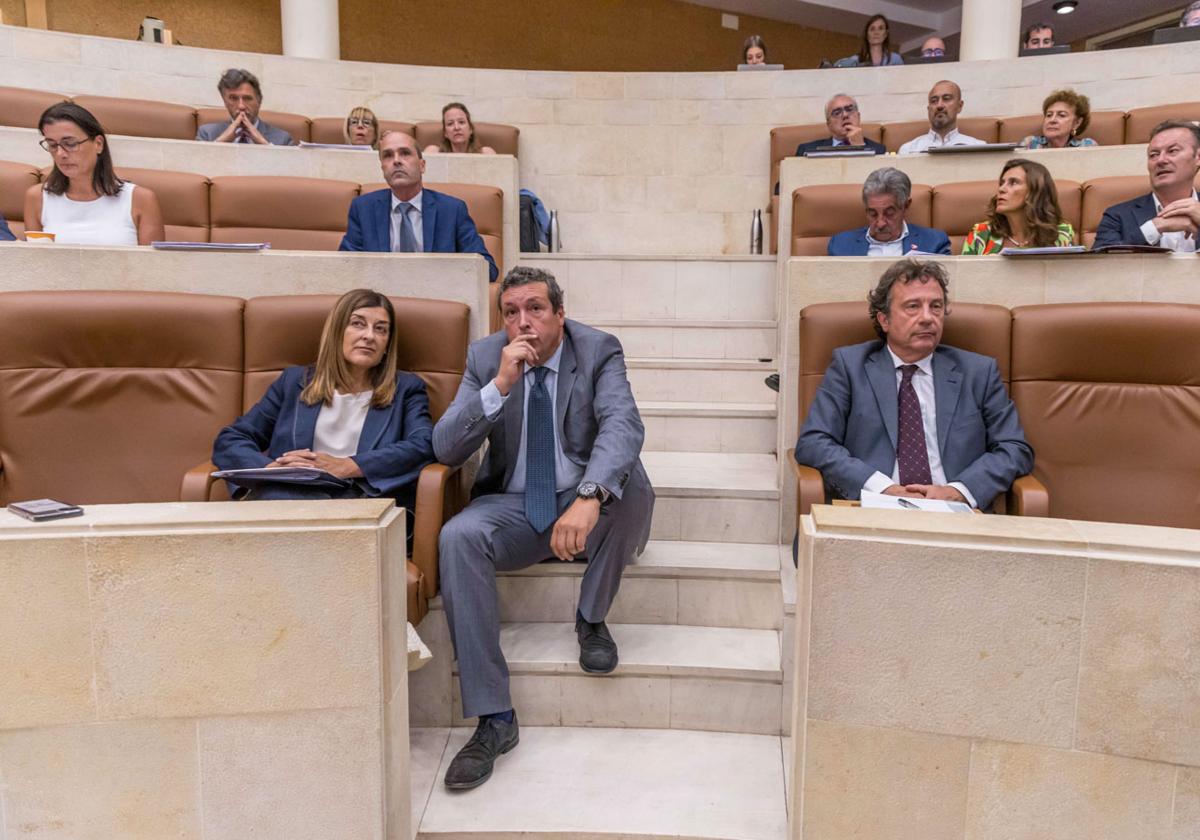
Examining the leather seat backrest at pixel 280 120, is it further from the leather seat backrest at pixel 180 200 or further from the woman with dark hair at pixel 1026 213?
the woman with dark hair at pixel 1026 213

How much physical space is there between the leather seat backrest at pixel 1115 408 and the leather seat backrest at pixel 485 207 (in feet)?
6.87

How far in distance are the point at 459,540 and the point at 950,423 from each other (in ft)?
3.93

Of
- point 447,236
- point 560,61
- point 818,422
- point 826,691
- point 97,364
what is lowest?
point 826,691

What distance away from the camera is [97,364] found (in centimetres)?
206

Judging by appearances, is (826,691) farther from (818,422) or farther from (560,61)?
(560,61)

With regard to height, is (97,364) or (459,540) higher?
(97,364)

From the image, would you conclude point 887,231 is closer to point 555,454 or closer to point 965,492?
point 965,492

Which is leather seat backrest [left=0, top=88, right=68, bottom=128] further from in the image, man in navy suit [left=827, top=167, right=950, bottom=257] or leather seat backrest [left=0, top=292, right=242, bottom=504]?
man in navy suit [left=827, top=167, right=950, bottom=257]

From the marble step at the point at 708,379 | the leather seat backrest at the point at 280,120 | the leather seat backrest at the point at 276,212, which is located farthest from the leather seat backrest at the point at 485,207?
the leather seat backrest at the point at 280,120

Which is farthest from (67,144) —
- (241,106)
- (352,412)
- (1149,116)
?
(1149,116)

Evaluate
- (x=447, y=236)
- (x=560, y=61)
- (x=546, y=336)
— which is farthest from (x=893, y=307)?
(x=560, y=61)

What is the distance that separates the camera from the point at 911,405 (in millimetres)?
2008

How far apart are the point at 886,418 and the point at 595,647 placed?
2.91ft

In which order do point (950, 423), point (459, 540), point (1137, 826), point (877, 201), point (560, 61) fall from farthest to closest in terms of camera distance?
point (560, 61), point (877, 201), point (950, 423), point (459, 540), point (1137, 826)
